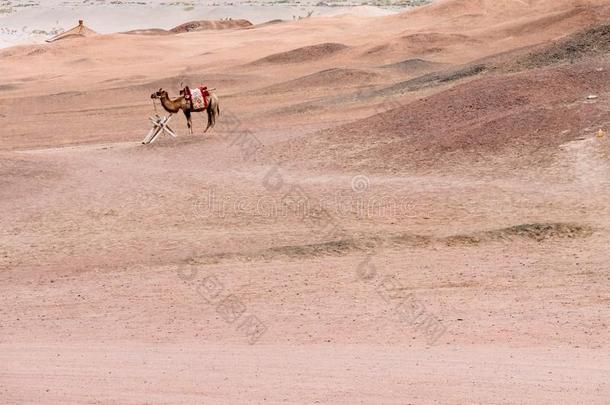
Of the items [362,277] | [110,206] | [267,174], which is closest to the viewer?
[362,277]

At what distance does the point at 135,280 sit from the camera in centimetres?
1612

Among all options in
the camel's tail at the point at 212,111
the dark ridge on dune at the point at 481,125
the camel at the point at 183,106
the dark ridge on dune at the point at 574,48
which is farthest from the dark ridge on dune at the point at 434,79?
the camel at the point at 183,106

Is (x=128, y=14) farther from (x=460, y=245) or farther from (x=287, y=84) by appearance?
(x=460, y=245)

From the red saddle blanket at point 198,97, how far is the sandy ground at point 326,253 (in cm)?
179

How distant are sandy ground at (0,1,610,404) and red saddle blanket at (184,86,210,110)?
179 cm

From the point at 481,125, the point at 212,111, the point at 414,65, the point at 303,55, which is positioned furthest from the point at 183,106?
the point at 303,55

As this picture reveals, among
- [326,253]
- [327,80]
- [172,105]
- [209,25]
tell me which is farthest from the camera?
[209,25]

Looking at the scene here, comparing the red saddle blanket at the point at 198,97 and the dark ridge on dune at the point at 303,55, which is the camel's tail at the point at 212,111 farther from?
the dark ridge on dune at the point at 303,55

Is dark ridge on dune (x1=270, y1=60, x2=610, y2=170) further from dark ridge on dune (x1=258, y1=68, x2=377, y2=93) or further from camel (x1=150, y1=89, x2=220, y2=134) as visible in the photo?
dark ridge on dune (x1=258, y1=68, x2=377, y2=93)

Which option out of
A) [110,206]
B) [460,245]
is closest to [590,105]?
[460,245]

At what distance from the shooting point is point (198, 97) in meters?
31.8

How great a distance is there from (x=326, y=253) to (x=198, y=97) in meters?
15.5

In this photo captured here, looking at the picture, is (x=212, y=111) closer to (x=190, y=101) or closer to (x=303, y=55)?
(x=190, y=101)

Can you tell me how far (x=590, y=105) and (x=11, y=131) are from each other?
68.1ft
